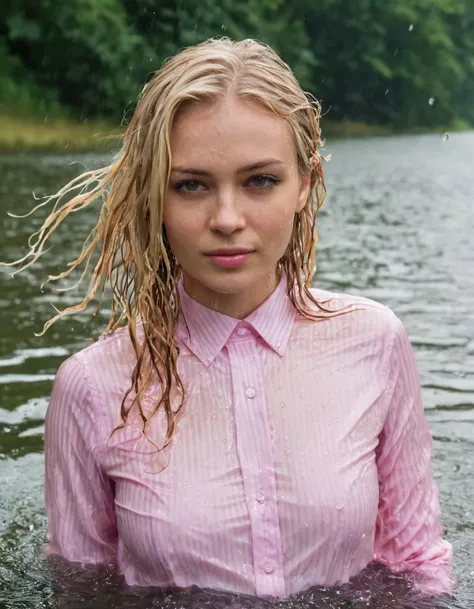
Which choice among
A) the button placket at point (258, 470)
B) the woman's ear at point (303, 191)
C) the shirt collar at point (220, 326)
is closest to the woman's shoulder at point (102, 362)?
the shirt collar at point (220, 326)

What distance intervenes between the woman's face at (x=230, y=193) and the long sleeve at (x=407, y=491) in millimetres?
459

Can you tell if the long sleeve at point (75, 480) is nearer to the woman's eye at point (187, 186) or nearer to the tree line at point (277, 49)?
the woman's eye at point (187, 186)

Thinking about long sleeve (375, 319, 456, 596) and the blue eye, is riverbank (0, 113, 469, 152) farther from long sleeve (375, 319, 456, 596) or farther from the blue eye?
the blue eye

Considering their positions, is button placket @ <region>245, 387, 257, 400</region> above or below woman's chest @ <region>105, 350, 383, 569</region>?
above

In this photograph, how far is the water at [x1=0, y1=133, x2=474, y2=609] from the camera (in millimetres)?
3154

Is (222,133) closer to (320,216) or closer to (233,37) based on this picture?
(320,216)

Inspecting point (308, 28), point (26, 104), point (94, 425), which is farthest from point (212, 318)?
point (308, 28)

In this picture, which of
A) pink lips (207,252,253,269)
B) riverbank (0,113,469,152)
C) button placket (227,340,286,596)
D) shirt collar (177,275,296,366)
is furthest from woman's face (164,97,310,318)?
riverbank (0,113,469,152)

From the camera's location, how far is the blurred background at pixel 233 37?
33.1 meters

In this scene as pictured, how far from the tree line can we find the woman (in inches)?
431

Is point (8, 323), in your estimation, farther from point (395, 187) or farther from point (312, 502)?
point (395, 187)

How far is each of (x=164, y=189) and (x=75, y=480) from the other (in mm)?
777

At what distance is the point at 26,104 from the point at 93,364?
1176 inches

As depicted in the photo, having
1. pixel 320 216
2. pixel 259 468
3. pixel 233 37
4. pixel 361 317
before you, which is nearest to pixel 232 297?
pixel 361 317
